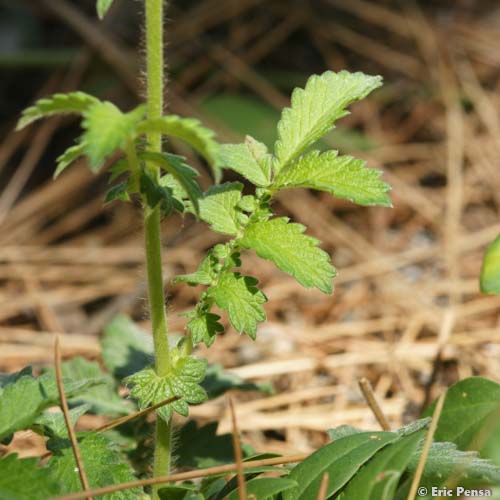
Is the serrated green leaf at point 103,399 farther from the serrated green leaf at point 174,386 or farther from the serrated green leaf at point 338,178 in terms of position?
the serrated green leaf at point 338,178

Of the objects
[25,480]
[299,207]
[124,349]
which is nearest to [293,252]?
[25,480]

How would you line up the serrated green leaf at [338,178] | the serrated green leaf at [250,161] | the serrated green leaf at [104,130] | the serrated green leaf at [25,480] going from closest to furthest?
1. the serrated green leaf at [104,130]
2. the serrated green leaf at [25,480]
3. the serrated green leaf at [338,178]
4. the serrated green leaf at [250,161]

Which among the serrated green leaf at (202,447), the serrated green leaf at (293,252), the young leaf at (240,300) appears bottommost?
the serrated green leaf at (202,447)

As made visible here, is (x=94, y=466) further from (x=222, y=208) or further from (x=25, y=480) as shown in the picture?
(x=222, y=208)

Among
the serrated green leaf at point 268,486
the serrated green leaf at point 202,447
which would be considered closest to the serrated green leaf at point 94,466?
the serrated green leaf at point 268,486

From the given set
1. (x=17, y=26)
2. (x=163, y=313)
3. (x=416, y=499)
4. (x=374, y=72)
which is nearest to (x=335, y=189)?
(x=163, y=313)

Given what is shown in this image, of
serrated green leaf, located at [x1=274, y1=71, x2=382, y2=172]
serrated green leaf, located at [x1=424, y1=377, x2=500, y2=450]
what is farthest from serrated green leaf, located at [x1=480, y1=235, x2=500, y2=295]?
serrated green leaf, located at [x1=274, y1=71, x2=382, y2=172]
